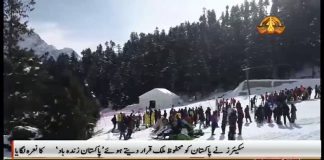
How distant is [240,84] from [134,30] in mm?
1188

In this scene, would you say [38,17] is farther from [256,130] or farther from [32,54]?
[256,130]

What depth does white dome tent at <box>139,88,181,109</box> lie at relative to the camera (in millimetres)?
5523

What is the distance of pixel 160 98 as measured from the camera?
550cm

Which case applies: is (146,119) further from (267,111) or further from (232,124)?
(267,111)

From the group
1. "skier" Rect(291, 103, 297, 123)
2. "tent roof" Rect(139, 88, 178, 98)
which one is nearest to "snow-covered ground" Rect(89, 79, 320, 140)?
"skier" Rect(291, 103, 297, 123)

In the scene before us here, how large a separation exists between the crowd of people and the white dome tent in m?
0.08

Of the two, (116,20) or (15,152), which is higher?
(116,20)

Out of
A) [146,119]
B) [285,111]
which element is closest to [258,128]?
[285,111]

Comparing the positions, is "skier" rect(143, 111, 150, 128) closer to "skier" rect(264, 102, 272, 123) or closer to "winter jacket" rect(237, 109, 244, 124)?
"winter jacket" rect(237, 109, 244, 124)

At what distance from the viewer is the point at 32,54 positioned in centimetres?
557

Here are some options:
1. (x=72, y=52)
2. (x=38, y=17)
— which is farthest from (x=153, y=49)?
(x=38, y=17)

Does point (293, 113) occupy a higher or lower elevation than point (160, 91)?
lower

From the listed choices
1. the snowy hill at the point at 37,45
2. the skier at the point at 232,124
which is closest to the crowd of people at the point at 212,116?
the skier at the point at 232,124

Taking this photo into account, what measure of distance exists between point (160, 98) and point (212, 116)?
0.58 metres
